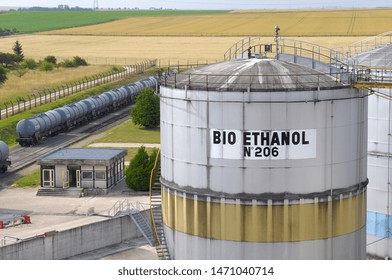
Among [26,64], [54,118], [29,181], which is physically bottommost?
[29,181]

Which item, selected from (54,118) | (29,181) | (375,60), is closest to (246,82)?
(375,60)

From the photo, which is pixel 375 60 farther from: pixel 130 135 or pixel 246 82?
pixel 130 135

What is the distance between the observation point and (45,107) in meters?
87.9

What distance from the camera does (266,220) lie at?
2806 centimetres

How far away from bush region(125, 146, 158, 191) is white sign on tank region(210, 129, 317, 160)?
23.8 m

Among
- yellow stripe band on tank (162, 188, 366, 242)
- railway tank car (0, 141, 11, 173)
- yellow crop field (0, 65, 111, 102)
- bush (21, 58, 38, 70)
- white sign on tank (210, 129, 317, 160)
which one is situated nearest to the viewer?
white sign on tank (210, 129, 317, 160)

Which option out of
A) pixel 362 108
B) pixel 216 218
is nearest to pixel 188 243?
pixel 216 218

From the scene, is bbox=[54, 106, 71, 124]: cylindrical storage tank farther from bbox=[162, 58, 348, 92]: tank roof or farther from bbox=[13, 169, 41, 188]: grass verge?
bbox=[162, 58, 348, 92]: tank roof

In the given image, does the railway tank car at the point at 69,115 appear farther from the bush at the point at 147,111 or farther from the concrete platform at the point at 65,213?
the concrete platform at the point at 65,213

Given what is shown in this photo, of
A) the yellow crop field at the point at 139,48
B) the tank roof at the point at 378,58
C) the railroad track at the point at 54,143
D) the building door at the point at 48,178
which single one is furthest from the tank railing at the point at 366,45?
the yellow crop field at the point at 139,48

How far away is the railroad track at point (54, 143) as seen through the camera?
6066cm

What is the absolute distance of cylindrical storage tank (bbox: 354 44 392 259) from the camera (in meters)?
37.5

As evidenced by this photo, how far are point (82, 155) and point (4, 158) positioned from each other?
808 cm

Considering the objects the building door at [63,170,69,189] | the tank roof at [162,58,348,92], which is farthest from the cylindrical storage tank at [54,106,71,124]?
the tank roof at [162,58,348,92]
